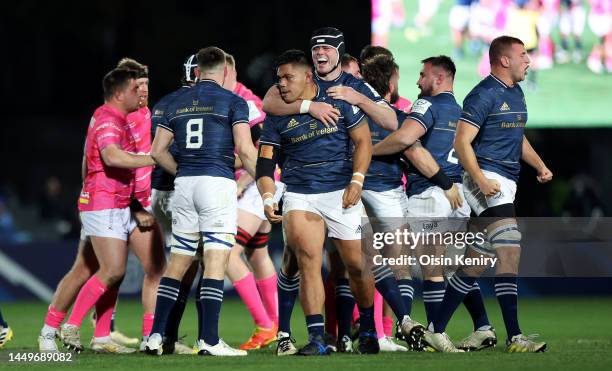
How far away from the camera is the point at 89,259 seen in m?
11.9

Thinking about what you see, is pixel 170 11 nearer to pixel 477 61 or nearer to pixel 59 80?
pixel 59 80

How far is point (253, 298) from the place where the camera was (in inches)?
469

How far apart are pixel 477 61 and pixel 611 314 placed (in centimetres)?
469

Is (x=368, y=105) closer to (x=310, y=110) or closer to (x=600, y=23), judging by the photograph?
(x=310, y=110)

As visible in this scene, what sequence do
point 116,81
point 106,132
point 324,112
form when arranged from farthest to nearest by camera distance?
1. point 116,81
2. point 106,132
3. point 324,112

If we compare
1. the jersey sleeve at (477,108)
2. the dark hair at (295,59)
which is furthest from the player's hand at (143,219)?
the jersey sleeve at (477,108)

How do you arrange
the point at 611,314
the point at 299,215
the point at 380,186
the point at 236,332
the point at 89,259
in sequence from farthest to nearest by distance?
the point at 611,314, the point at 236,332, the point at 89,259, the point at 380,186, the point at 299,215

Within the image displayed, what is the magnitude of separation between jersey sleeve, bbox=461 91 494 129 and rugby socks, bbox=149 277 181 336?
267 cm

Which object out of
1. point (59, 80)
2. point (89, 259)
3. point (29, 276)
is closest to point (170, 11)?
point (59, 80)

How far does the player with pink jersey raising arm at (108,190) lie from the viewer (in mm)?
11234

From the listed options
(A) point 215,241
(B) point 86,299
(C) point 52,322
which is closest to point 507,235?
(A) point 215,241

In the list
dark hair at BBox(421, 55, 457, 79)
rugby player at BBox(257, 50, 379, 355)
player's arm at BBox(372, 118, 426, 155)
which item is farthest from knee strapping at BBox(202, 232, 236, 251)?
dark hair at BBox(421, 55, 457, 79)

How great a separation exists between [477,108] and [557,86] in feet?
28.7

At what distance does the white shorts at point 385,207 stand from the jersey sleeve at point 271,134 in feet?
3.51
